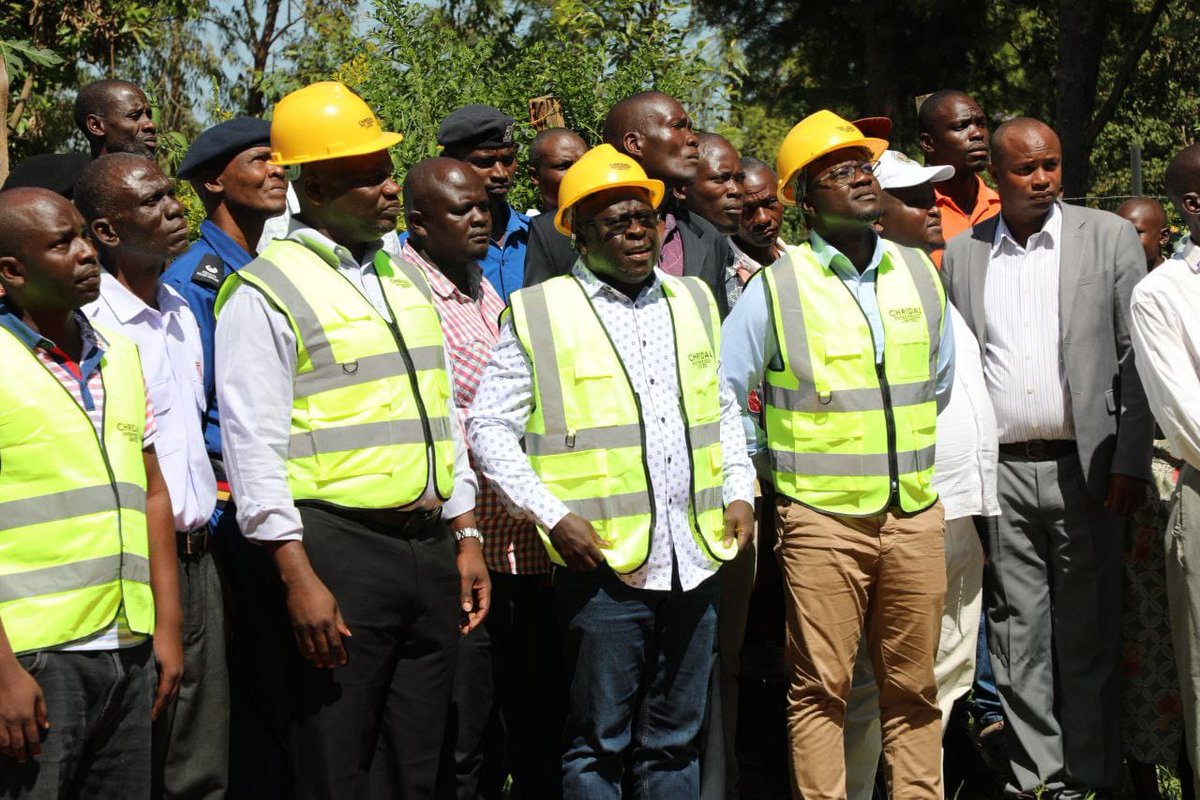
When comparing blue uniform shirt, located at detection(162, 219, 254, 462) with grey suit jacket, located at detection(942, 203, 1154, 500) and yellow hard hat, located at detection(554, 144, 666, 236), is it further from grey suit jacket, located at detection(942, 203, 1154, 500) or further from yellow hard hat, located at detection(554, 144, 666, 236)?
grey suit jacket, located at detection(942, 203, 1154, 500)

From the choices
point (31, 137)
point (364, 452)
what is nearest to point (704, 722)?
point (364, 452)

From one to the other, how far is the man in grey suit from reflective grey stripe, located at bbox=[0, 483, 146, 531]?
3.40 meters

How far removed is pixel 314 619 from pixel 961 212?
4149mm

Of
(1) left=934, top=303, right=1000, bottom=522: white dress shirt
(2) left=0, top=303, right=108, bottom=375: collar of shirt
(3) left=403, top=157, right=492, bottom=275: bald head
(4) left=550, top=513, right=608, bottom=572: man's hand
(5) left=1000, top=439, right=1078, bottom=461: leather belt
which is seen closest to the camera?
(2) left=0, top=303, right=108, bottom=375: collar of shirt

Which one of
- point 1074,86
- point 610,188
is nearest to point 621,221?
point 610,188

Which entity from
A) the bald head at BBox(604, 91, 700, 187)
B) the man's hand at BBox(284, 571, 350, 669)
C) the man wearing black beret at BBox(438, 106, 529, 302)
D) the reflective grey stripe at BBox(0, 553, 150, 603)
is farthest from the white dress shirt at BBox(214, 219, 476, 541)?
the bald head at BBox(604, 91, 700, 187)

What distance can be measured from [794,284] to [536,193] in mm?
3998

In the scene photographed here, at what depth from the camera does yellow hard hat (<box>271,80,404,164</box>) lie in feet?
13.6

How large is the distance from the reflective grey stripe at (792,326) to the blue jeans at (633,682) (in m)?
0.80

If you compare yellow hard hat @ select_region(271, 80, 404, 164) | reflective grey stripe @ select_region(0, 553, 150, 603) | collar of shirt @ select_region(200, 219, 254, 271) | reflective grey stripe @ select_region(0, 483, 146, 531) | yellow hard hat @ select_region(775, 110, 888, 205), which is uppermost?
yellow hard hat @ select_region(271, 80, 404, 164)

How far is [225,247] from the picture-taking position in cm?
485

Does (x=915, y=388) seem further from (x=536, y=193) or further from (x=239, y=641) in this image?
(x=536, y=193)

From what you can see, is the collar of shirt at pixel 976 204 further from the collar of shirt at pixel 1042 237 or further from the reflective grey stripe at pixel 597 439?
the reflective grey stripe at pixel 597 439

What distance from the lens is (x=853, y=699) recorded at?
5293 millimetres
